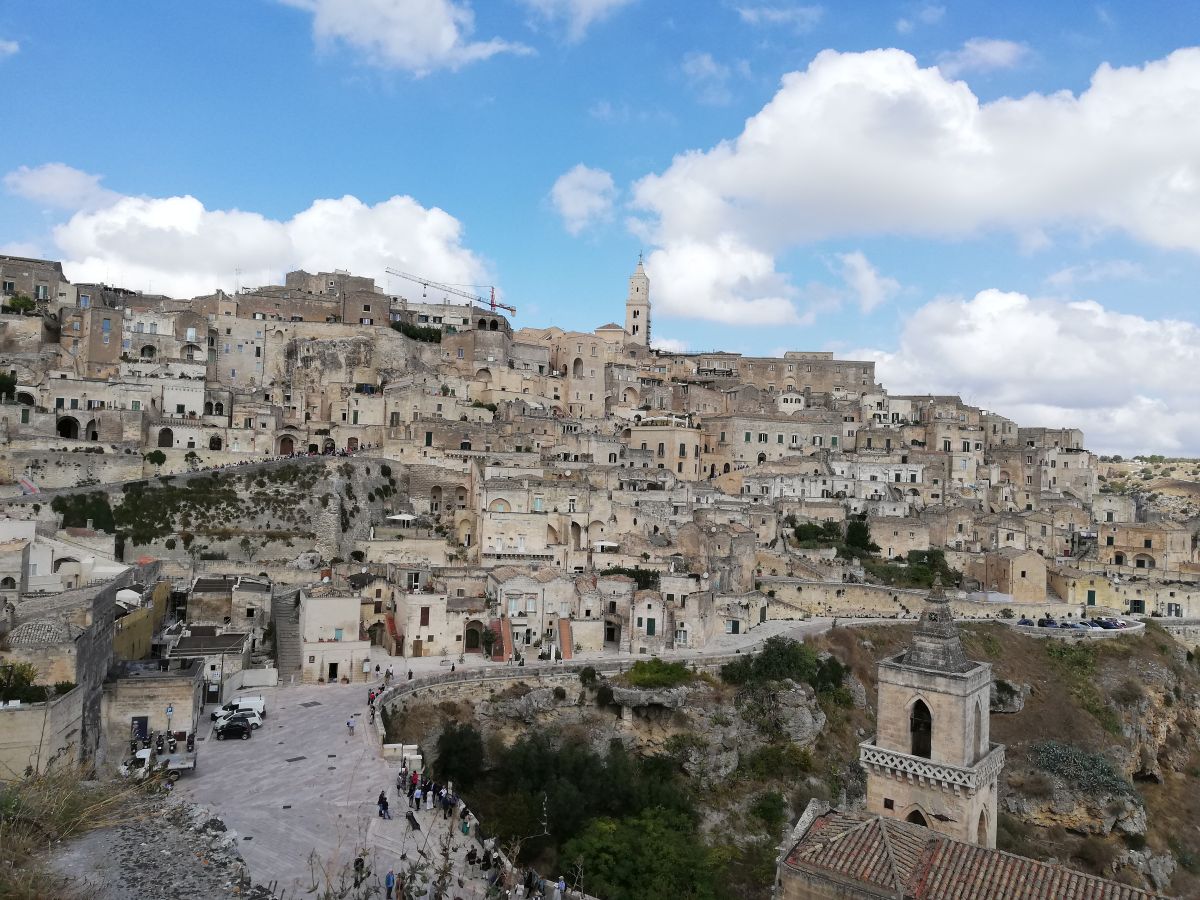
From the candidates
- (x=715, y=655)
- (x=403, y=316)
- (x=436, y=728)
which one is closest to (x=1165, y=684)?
(x=715, y=655)

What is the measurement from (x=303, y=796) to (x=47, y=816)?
7306 mm

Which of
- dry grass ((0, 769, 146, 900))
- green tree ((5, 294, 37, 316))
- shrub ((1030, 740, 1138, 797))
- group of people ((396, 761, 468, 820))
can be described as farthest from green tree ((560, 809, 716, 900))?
green tree ((5, 294, 37, 316))

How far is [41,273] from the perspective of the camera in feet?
209

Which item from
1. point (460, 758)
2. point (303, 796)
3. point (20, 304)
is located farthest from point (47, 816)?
point (20, 304)

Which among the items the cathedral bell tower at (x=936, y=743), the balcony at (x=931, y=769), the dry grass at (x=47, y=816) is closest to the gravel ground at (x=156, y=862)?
the dry grass at (x=47, y=816)

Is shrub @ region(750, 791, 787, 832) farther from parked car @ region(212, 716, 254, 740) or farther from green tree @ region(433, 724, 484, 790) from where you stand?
parked car @ region(212, 716, 254, 740)

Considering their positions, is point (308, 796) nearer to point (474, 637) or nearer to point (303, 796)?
point (303, 796)

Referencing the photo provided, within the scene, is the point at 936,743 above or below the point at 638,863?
above

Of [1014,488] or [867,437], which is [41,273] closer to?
[867,437]

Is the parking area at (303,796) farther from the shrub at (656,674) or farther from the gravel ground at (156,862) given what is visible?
the shrub at (656,674)

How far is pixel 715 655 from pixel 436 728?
12.7 m

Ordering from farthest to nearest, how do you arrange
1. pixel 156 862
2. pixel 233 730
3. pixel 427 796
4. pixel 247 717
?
pixel 247 717 < pixel 233 730 < pixel 427 796 < pixel 156 862

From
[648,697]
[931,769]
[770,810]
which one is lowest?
[770,810]

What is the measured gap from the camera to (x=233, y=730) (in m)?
23.5
